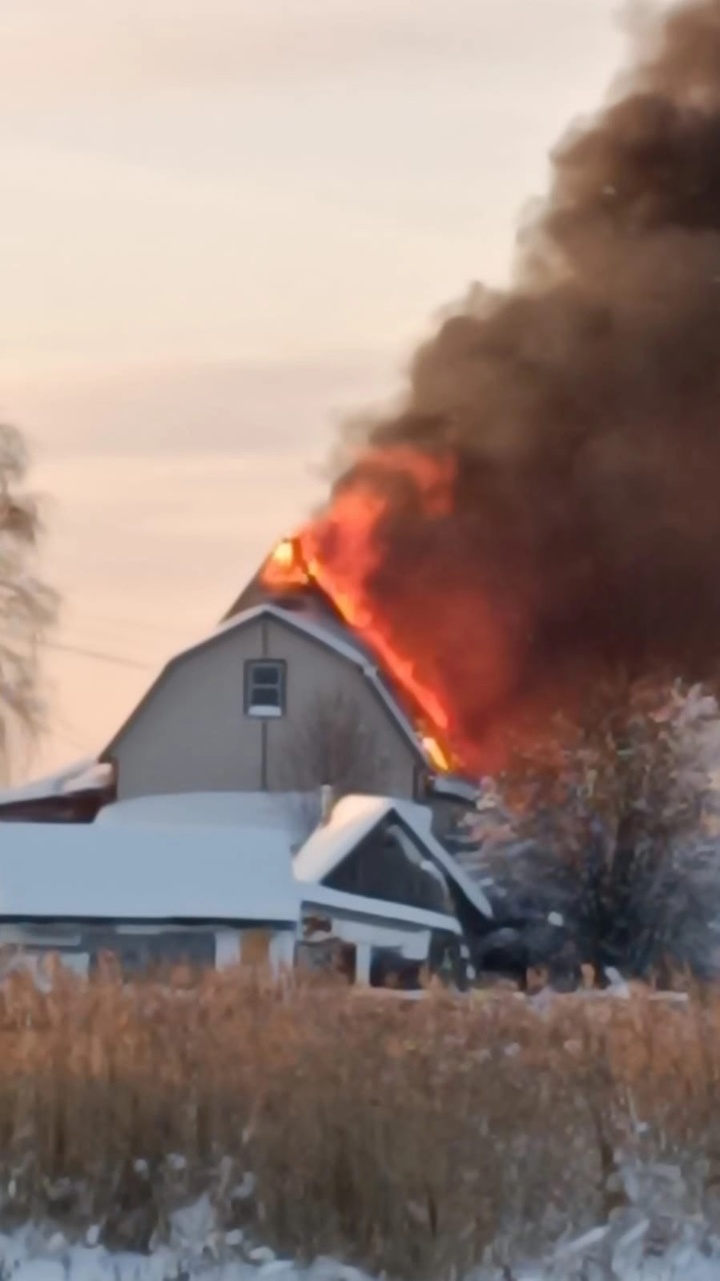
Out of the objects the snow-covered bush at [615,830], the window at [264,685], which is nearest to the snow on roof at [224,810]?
the window at [264,685]

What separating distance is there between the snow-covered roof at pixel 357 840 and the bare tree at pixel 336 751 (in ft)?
14.5

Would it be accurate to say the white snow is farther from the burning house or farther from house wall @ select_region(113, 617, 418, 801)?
house wall @ select_region(113, 617, 418, 801)

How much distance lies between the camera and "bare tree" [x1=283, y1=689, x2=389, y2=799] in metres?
45.5

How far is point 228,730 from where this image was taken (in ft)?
153

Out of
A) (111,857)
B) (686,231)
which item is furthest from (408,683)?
(111,857)

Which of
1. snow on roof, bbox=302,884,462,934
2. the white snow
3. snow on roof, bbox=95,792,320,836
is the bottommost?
the white snow

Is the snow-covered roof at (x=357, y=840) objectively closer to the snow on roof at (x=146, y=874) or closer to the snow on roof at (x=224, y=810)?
the snow on roof at (x=224, y=810)

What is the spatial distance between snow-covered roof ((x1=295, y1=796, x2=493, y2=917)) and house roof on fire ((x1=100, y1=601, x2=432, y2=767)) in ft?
12.3

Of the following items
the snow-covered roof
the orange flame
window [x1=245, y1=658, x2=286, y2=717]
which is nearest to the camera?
the snow-covered roof

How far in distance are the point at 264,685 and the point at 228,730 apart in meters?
0.99

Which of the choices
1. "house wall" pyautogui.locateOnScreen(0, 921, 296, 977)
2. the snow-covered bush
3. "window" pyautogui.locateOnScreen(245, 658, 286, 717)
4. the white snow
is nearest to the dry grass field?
the white snow

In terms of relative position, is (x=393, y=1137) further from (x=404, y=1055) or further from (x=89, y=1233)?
(x=89, y=1233)

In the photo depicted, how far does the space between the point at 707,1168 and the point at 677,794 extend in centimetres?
2756

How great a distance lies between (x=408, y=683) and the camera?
42.5 meters
